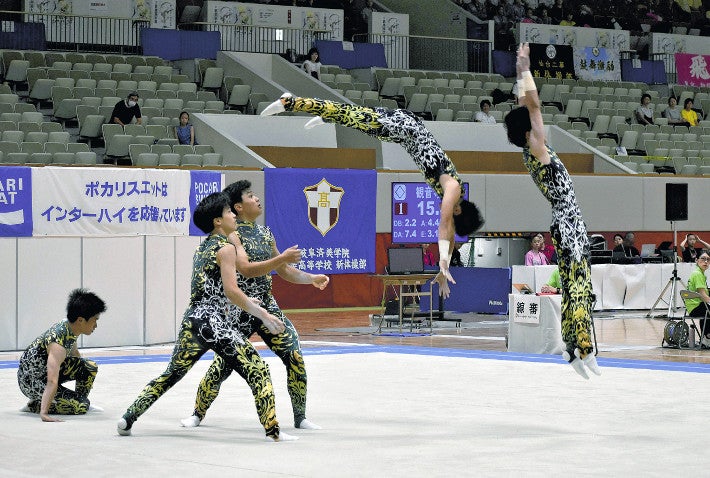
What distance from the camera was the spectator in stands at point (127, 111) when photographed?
2100 centimetres

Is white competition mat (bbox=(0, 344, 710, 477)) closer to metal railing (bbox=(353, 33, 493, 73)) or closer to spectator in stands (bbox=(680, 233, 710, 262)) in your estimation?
spectator in stands (bbox=(680, 233, 710, 262))

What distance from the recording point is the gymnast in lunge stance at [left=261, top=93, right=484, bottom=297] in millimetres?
8742

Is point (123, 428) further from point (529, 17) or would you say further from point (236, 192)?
point (529, 17)

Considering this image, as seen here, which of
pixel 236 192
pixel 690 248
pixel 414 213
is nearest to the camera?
pixel 236 192

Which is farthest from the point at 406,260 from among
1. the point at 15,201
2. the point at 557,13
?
the point at 557,13

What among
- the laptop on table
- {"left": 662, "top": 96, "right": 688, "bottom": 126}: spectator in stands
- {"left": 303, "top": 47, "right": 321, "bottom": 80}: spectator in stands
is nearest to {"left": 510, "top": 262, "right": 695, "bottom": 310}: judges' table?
the laptop on table

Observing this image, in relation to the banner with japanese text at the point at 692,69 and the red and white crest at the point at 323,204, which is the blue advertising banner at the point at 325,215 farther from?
the banner with japanese text at the point at 692,69

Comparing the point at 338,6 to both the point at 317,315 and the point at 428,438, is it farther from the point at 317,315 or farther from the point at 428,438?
the point at 428,438

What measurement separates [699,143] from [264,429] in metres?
21.1

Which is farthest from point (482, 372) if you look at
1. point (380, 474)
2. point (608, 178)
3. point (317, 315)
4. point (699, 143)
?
point (699, 143)

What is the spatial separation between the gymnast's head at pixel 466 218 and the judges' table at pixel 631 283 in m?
12.5

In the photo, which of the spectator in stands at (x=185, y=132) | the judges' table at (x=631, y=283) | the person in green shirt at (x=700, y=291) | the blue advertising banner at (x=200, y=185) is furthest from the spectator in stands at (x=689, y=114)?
the blue advertising banner at (x=200, y=185)

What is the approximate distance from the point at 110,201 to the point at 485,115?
11.6 m

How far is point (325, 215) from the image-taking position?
20.8 metres
